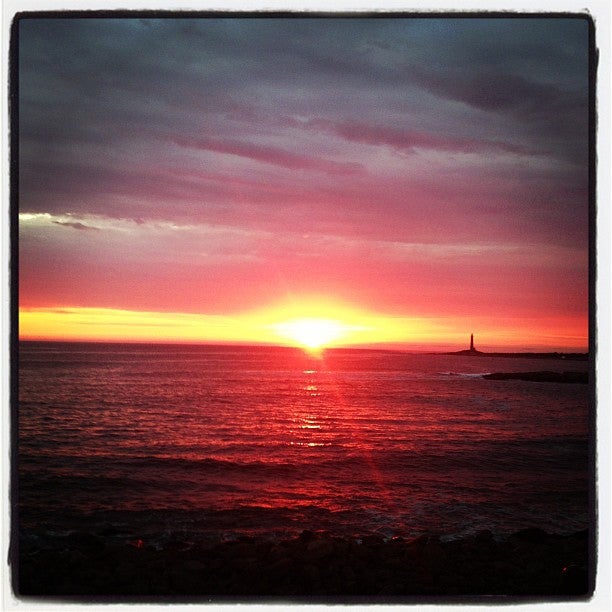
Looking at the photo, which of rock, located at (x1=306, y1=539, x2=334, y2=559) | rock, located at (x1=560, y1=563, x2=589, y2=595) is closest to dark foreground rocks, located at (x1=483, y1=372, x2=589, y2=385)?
rock, located at (x1=560, y1=563, x2=589, y2=595)

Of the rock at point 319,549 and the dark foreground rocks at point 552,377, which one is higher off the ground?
the rock at point 319,549

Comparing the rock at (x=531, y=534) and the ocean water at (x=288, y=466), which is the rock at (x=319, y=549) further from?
the rock at (x=531, y=534)

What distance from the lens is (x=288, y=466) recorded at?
13.7m

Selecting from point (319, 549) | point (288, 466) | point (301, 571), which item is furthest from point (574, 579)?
point (288, 466)

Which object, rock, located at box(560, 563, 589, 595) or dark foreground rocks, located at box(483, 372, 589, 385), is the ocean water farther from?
dark foreground rocks, located at box(483, 372, 589, 385)

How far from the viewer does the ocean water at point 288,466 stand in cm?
879

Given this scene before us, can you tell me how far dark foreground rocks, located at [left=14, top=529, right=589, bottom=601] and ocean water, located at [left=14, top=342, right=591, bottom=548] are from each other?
4.34 ft

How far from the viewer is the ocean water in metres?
8.79

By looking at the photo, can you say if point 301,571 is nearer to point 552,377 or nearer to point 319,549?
point 319,549

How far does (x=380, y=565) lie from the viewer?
5383 mm

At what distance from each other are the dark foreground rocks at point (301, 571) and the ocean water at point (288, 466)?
1.32 meters

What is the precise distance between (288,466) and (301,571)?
341 inches

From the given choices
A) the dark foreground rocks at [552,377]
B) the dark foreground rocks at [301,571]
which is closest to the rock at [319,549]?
the dark foreground rocks at [301,571]

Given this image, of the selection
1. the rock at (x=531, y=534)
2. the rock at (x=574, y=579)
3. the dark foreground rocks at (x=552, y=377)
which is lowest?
the dark foreground rocks at (x=552, y=377)
